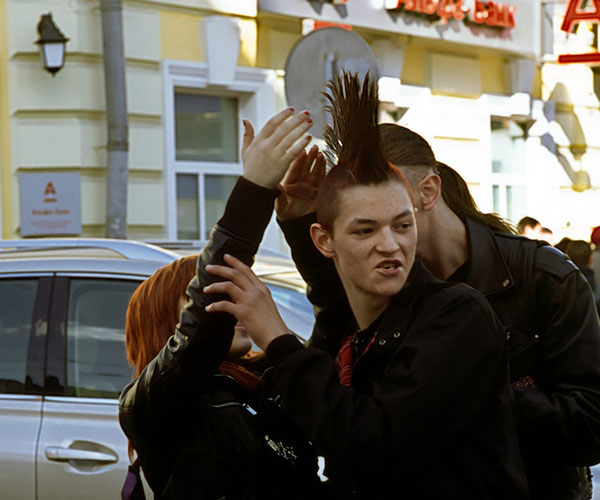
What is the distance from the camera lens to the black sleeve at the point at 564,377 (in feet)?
6.84

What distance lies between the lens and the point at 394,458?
5.63 feet

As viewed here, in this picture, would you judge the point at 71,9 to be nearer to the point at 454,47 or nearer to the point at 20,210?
the point at 20,210

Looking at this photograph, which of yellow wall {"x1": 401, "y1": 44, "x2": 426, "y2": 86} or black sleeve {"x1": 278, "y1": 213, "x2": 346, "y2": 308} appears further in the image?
yellow wall {"x1": 401, "y1": 44, "x2": 426, "y2": 86}

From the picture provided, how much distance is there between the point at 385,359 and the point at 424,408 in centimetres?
15

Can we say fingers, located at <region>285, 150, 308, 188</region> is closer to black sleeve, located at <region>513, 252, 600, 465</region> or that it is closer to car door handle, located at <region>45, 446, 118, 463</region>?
black sleeve, located at <region>513, 252, 600, 465</region>

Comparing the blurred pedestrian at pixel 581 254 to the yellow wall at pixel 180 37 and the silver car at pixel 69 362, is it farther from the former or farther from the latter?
the yellow wall at pixel 180 37

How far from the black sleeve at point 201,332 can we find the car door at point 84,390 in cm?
171

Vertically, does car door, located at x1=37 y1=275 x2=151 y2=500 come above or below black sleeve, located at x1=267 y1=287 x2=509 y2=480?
below

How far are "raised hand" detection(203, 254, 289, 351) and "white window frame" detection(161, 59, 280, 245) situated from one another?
9.05m

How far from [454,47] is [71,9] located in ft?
17.3

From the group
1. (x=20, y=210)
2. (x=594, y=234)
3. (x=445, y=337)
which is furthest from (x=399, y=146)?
(x=20, y=210)

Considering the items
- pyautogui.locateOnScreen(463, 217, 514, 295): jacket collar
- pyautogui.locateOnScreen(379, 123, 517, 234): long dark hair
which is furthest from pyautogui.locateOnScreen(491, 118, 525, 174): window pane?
pyautogui.locateOnScreen(463, 217, 514, 295): jacket collar

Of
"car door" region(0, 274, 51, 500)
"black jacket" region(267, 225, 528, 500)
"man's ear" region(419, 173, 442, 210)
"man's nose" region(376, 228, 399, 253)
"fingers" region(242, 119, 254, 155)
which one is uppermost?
"fingers" region(242, 119, 254, 155)

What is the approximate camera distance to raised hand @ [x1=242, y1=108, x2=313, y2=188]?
191 cm
